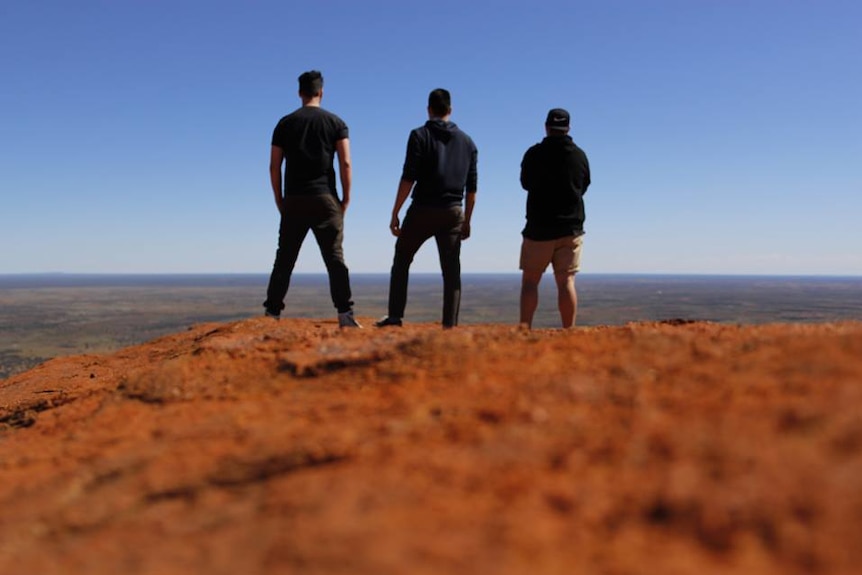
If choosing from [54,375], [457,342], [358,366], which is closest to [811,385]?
[457,342]

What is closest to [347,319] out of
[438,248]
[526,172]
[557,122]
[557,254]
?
[438,248]

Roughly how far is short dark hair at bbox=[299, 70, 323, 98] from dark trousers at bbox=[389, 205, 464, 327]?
1558 mm

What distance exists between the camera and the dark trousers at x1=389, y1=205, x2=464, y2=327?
19.4ft

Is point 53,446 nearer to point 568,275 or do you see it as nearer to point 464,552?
point 464,552

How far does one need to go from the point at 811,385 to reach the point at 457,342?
197 centimetres

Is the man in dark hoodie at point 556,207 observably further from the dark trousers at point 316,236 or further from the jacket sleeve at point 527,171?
the dark trousers at point 316,236

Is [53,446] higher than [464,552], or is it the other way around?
[464,552]

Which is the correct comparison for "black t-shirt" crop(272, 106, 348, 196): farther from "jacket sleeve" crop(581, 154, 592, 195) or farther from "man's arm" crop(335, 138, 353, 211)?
"jacket sleeve" crop(581, 154, 592, 195)

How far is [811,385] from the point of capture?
244 centimetres

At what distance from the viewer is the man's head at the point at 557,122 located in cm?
594

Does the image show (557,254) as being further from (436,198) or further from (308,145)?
(308,145)

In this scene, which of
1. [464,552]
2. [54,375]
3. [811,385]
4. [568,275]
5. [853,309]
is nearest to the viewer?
[464,552]

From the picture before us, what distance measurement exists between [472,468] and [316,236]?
14.2 ft

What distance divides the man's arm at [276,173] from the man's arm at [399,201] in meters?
1.14
